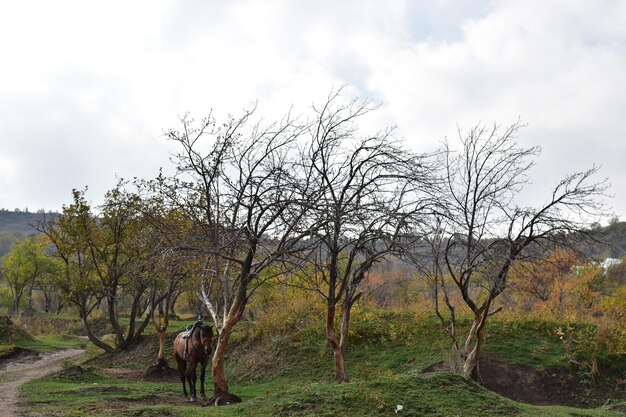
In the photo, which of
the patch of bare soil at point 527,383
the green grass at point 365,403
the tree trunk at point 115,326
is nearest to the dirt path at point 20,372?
the green grass at point 365,403

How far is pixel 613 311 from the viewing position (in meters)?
19.8

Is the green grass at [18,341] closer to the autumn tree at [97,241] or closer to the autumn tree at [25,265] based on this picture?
the autumn tree at [97,241]

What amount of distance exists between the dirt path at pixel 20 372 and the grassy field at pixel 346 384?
447mm

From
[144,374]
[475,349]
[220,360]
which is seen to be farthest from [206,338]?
[144,374]

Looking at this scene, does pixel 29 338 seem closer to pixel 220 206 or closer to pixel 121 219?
pixel 121 219

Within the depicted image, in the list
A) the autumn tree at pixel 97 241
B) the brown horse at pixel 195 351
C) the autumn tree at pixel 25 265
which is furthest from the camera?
the autumn tree at pixel 25 265

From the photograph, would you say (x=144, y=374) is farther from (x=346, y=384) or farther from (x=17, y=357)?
(x=346, y=384)

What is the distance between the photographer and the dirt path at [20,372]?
38.4 feet

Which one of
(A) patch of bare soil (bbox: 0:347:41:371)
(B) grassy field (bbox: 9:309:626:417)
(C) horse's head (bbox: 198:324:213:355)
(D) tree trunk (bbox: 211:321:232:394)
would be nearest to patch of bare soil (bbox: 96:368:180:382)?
(B) grassy field (bbox: 9:309:626:417)

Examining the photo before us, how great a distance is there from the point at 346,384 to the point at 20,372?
15.8 m

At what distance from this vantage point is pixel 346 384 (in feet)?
31.7

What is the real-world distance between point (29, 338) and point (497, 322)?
23337 millimetres

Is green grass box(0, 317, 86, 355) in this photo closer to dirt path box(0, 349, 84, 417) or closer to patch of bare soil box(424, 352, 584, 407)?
dirt path box(0, 349, 84, 417)

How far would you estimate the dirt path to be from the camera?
11.7 meters
